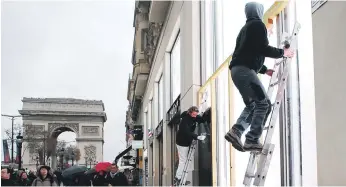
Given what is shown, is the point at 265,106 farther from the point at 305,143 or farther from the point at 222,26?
the point at 222,26

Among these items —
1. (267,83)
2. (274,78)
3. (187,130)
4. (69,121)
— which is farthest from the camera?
(69,121)

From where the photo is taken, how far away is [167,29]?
17.7 meters

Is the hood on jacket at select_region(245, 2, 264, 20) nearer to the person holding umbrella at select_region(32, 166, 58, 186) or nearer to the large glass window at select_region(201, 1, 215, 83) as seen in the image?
the large glass window at select_region(201, 1, 215, 83)

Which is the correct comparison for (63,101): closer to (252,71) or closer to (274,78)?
(252,71)

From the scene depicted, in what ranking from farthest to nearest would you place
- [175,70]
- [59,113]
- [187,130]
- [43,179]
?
[59,113], [175,70], [187,130], [43,179]

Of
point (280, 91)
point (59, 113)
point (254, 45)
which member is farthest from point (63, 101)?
point (280, 91)

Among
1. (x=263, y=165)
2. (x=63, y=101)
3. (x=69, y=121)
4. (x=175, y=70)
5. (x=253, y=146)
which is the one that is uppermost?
(x=63, y=101)

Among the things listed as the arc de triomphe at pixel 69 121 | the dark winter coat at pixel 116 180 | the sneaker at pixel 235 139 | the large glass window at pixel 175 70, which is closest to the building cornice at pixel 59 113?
the arc de triomphe at pixel 69 121

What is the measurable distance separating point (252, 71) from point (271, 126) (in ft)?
2.43

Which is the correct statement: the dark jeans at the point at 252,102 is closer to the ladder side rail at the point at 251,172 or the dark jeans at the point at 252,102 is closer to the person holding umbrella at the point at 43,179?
the ladder side rail at the point at 251,172

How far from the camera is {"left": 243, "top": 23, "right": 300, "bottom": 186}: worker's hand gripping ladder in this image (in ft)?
15.8

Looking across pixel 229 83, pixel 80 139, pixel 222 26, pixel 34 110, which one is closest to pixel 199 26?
pixel 222 26

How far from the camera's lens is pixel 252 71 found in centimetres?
539

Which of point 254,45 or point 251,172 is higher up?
point 254,45
